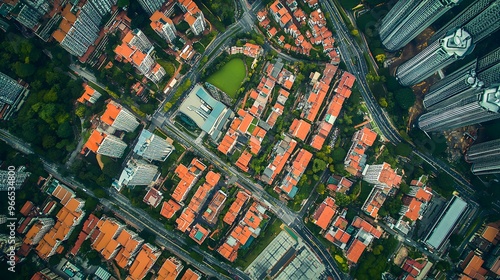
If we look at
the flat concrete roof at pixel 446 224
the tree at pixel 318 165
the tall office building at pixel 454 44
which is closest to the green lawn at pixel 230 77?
the tree at pixel 318 165

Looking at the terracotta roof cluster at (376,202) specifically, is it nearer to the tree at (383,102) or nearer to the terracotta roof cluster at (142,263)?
the tree at (383,102)

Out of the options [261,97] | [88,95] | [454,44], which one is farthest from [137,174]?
[454,44]

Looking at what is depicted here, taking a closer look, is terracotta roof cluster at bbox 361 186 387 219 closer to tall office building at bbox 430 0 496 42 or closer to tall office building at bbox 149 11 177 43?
tall office building at bbox 430 0 496 42

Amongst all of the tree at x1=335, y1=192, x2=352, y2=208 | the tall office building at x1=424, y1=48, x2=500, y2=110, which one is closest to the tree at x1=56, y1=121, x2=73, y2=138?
the tree at x1=335, y1=192, x2=352, y2=208

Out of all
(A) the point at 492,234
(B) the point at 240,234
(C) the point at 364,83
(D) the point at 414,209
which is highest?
(C) the point at 364,83

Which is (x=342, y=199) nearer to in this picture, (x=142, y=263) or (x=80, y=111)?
A: (x=142, y=263)
